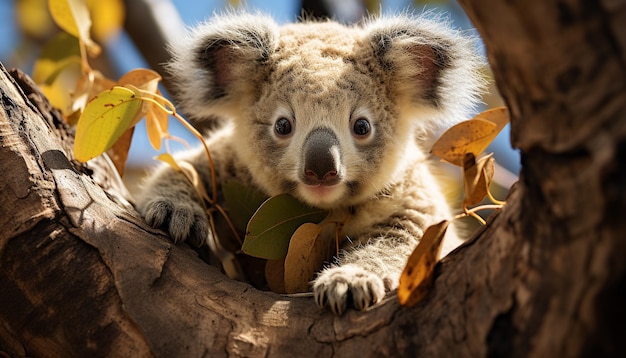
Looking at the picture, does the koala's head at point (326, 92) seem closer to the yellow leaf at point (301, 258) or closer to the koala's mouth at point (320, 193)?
the koala's mouth at point (320, 193)

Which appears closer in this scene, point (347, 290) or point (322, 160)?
point (347, 290)

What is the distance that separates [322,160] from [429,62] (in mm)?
1085

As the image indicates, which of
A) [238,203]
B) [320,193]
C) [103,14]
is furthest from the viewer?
[103,14]

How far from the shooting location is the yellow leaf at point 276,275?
2.93m

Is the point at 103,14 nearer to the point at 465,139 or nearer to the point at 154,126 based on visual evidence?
the point at 154,126

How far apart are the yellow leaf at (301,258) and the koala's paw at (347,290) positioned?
9.8 inches

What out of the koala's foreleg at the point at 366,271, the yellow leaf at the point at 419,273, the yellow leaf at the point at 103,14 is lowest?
the koala's foreleg at the point at 366,271

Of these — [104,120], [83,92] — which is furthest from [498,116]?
[83,92]

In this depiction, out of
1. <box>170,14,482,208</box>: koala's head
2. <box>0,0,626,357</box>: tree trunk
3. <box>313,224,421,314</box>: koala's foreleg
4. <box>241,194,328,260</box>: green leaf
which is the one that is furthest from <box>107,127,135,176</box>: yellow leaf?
<box>313,224,421,314</box>: koala's foreleg

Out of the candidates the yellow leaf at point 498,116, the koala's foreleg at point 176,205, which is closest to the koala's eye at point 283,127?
the koala's foreleg at point 176,205

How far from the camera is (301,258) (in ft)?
9.14

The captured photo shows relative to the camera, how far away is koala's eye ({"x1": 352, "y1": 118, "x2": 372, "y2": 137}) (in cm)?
321

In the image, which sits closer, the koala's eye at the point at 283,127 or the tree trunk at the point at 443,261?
the tree trunk at the point at 443,261

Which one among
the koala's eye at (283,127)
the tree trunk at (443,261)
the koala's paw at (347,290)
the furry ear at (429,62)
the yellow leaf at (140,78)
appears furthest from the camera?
the furry ear at (429,62)
